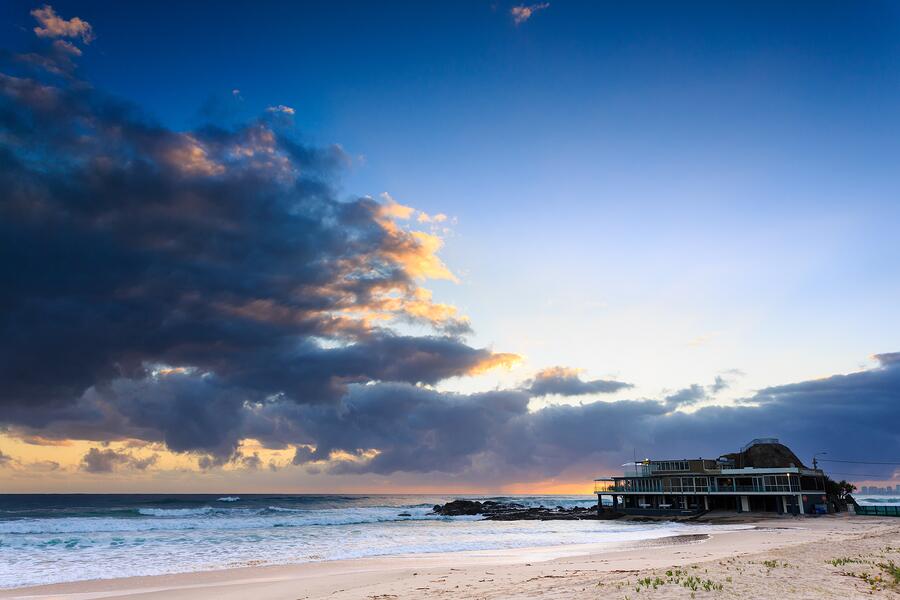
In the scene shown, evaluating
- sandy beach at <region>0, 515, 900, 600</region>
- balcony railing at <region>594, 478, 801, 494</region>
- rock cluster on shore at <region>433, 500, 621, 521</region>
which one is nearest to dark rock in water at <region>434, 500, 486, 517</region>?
rock cluster on shore at <region>433, 500, 621, 521</region>

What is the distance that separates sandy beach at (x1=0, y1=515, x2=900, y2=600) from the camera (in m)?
14.0

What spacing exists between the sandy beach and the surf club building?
145 feet

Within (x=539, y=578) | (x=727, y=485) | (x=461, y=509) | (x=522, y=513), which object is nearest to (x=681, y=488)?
(x=727, y=485)

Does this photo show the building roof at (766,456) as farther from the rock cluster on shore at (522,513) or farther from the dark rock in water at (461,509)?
the dark rock in water at (461,509)

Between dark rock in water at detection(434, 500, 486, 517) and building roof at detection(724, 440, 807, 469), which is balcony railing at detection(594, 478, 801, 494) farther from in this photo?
dark rock in water at detection(434, 500, 486, 517)

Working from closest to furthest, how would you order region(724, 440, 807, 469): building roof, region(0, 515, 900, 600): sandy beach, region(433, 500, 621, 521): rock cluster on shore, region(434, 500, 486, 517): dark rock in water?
region(0, 515, 900, 600): sandy beach → region(724, 440, 807, 469): building roof → region(433, 500, 621, 521): rock cluster on shore → region(434, 500, 486, 517): dark rock in water

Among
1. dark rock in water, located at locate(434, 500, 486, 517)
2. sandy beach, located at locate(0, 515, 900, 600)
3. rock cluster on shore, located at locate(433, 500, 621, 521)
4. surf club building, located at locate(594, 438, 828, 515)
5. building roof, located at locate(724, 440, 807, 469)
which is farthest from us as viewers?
dark rock in water, located at locate(434, 500, 486, 517)

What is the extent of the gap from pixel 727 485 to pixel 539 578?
61.9 metres

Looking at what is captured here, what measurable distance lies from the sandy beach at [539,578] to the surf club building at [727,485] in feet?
145

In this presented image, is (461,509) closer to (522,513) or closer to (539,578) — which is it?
(522,513)

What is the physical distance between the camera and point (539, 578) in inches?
769

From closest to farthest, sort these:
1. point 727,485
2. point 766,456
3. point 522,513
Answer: point 727,485, point 766,456, point 522,513

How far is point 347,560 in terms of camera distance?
33.3m

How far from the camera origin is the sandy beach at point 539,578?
1401 cm
